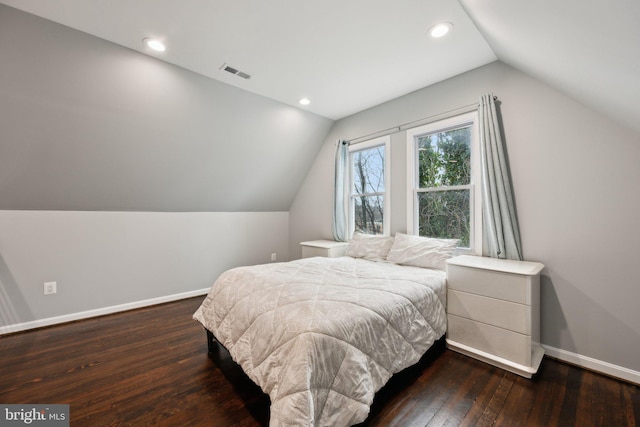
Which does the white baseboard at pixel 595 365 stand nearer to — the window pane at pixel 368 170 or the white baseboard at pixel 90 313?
the window pane at pixel 368 170

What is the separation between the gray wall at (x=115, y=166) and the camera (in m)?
2.21

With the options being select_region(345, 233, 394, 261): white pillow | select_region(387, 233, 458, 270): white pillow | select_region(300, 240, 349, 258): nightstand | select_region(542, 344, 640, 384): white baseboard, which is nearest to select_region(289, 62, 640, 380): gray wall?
select_region(542, 344, 640, 384): white baseboard

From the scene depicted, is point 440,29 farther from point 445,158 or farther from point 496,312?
point 496,312

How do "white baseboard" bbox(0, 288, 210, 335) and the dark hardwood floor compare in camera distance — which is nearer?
the dark hardwood floor

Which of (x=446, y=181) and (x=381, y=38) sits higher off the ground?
(x=381, y=38)

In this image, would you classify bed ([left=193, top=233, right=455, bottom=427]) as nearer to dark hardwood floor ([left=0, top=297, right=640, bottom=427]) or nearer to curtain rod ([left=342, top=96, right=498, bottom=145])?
dark hardwood floor ([left=0, top=297, right=640, bottom=427])

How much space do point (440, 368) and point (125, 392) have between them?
2.23 metres

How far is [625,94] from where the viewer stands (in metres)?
1.44

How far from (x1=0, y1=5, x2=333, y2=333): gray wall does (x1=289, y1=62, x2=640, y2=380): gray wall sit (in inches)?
101

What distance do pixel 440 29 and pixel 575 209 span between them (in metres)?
1.78

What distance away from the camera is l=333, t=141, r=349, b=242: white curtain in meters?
3.92

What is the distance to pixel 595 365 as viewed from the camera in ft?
6.57

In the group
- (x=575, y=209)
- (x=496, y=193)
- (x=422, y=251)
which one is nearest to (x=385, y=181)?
(x=422, y=251)

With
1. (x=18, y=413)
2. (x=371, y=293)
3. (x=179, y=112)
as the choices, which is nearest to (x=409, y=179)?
(x=371, y=293)
